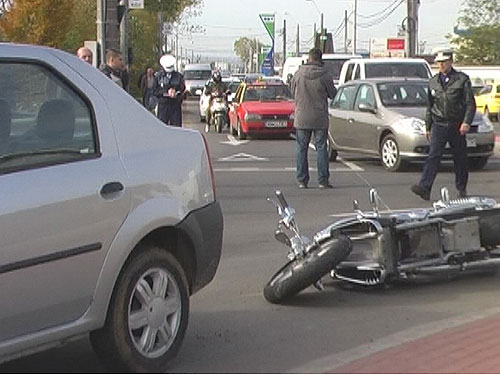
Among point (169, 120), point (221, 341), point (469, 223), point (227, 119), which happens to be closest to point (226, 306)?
point (221, 341)

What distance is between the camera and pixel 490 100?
129ft

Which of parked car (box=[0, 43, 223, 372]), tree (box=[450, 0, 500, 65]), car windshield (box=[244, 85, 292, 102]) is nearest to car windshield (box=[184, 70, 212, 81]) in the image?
tree (box=[450, 0, 500, 65])

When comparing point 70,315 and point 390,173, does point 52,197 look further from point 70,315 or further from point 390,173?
point 390,173

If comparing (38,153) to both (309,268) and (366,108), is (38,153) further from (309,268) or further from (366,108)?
(366,108)

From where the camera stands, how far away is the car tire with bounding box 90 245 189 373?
5359 mm

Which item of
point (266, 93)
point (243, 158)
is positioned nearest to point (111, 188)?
point (243, 158)

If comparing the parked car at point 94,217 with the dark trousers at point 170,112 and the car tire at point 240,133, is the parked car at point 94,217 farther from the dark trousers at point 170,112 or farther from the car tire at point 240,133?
the car tire at point 240,133

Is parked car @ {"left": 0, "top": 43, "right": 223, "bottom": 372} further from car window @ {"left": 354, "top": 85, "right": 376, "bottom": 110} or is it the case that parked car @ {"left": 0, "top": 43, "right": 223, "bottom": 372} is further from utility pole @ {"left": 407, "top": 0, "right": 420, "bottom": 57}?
utility pole @ {"left": 407, "top": 0, "right": 420, "bottom": 57}

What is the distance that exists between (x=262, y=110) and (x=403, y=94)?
26.2ft

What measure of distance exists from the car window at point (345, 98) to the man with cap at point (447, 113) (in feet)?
18.2

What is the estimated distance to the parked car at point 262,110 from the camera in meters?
24.5

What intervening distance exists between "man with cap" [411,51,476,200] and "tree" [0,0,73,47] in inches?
760

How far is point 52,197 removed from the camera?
488 cm

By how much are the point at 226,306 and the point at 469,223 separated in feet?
6.57
